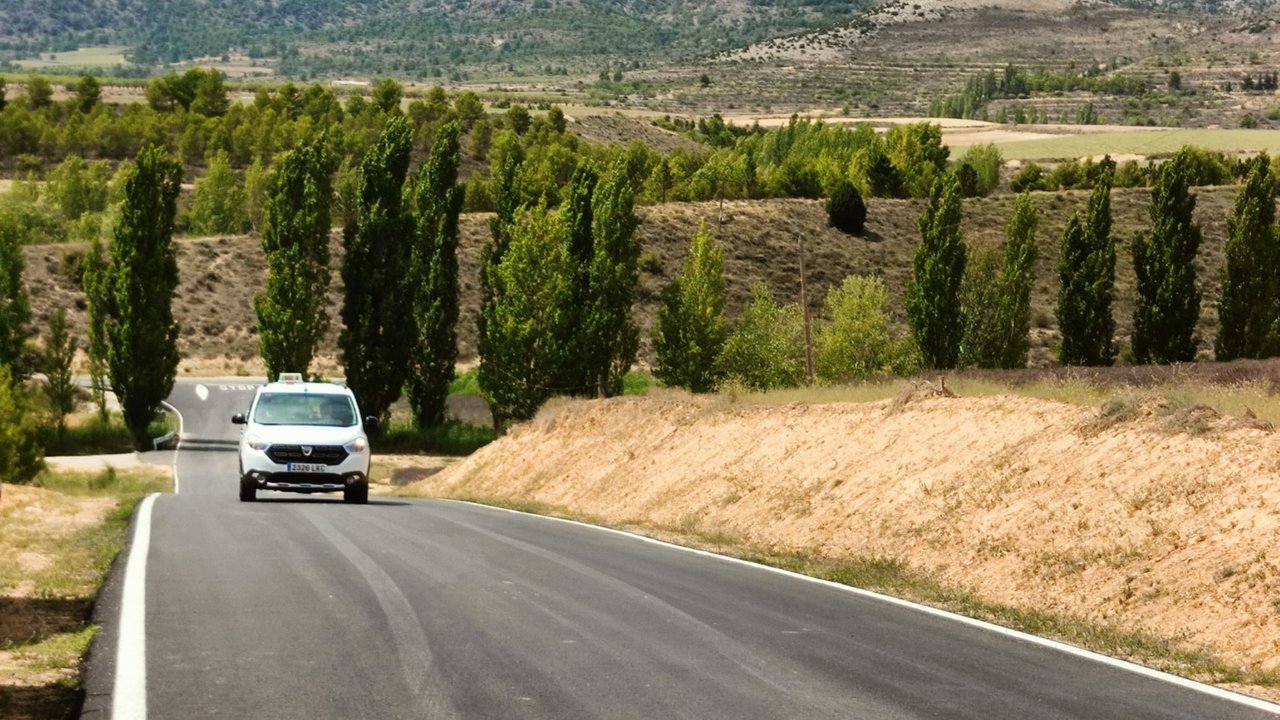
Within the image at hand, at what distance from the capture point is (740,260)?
105562 mm

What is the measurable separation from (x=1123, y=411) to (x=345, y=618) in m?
10.9

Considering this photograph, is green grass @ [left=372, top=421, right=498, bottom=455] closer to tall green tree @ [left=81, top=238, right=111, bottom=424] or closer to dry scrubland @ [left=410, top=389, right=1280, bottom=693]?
tall green tree @ [left=81, top=238, right=111, bottom=424]

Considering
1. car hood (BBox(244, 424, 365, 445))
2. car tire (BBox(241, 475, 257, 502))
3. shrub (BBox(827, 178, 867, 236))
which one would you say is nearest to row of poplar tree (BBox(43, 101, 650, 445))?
car tire (BBox(241, 475, 257, 502))

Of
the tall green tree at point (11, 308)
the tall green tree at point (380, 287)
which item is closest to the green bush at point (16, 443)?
the tall green tree at point (380, 287)

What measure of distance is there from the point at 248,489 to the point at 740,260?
79259mm

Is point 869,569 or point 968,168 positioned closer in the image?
point 869,569

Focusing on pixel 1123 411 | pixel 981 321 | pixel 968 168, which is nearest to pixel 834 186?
pixel 968 168

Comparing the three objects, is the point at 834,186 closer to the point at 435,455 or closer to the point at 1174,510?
the point at 435,455

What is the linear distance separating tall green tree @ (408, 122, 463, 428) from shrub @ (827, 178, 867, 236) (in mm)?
45558

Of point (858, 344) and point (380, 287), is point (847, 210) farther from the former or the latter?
point (380, 287)

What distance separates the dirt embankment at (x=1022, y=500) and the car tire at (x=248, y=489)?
Answer: 634 cm

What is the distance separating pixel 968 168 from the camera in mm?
127188

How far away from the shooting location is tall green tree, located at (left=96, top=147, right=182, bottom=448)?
67500 mm

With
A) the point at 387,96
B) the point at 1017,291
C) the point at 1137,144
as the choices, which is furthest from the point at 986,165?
the point at 1017,291
